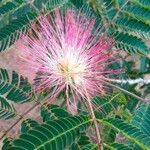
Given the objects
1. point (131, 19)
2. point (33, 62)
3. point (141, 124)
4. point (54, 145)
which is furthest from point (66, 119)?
point (131, 19)

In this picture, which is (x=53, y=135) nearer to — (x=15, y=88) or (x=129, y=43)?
(x=15, y=88)

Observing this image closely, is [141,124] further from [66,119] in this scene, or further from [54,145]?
[54,145]

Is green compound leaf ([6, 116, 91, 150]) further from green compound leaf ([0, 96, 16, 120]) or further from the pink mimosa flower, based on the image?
green compound leaf ([0, 96, 16, 120])

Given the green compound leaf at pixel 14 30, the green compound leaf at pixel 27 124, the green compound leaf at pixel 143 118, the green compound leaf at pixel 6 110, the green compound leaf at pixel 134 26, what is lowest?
the green compound leaf at pixel 143 118

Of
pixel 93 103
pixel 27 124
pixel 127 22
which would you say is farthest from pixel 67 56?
pixel 127 22

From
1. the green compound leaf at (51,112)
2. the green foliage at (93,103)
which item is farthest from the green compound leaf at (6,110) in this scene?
the green compound leaf at (51,112)

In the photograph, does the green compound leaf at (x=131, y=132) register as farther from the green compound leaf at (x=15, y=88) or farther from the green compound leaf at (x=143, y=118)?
the green compound leaf at (x=15, y=88)
